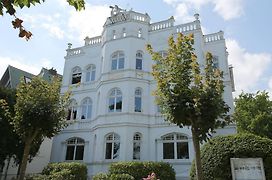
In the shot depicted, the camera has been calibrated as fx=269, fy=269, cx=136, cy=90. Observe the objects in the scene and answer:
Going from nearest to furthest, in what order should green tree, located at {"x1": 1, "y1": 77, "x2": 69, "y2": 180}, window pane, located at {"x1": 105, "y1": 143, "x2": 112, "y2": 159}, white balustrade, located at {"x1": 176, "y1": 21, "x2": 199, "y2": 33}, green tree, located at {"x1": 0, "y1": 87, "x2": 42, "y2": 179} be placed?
green tree, located at {"x1": 1, "y1": 77, "x2": 69, "y2": 180}, green tree, located at {"x1": 0, "y1": 87, "x2": 42, "y2": 179}, window pane, located at {"x1": 105, "y1": 143, "x2": 112, "y2": 159}, white balustrade, located at {"x1": 176, "y1": 21, "x2": 199, "y2": 33}

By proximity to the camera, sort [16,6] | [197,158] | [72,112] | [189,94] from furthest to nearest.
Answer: [72,112] < [189,94] < [197,158] < [16,6]

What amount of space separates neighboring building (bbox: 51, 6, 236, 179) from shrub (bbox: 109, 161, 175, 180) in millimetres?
2274

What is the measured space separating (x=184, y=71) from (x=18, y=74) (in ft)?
79.4

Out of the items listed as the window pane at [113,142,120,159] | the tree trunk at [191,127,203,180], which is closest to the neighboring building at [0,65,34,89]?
the window pane at [113,142,120,159]

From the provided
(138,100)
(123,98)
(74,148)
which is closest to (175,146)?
(138,100)

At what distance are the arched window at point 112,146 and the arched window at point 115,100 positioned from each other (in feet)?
6.73

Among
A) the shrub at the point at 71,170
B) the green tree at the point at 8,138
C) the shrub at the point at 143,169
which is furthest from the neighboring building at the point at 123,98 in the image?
the green tree at the point at 8,138

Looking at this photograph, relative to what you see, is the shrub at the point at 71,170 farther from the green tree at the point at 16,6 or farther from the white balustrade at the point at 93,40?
the green tree at the point at 16,6

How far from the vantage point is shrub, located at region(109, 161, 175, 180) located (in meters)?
16.3

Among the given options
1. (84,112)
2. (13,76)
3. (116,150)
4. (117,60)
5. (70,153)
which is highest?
(13,76)

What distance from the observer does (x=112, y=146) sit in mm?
20219

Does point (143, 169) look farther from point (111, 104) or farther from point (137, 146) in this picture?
point (111, 104)

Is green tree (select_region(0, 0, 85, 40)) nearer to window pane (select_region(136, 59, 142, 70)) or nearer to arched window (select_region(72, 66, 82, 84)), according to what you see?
window pane (select_region(136, 59, 142, 70))

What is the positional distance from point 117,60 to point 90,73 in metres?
3.48
